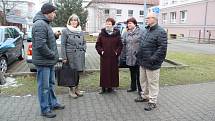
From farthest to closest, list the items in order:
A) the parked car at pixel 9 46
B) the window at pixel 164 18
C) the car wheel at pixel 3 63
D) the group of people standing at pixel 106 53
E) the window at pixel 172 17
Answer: the window at pixel 164 18, the window at pixel 172 17, the parked car at pixel 9 46, the car wheel at pixel 3 63, the group of people standing at pixel 106 53

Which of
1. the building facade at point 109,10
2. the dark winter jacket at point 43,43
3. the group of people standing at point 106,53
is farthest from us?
the building facade at point 109,10

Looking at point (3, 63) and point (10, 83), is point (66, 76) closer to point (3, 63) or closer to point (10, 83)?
point (10, 83)

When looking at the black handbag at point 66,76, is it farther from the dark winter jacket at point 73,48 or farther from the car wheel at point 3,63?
the car wheel at point 3,63

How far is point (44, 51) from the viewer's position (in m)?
5.56

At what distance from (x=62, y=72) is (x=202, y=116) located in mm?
2992

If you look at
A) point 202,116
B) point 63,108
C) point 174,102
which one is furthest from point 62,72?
point 202,116

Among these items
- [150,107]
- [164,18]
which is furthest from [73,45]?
[164,18]

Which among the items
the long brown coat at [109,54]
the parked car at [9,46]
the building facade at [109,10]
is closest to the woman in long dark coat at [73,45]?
the long brown coat at [109,54]

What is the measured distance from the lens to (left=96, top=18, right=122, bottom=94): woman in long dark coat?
738 cm

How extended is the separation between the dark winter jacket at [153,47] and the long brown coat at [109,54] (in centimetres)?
101

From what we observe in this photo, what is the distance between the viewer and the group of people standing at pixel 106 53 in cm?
570

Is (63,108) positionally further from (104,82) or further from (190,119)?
(190,119)

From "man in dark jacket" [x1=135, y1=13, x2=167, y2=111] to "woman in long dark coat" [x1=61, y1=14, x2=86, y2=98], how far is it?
1.30 meters

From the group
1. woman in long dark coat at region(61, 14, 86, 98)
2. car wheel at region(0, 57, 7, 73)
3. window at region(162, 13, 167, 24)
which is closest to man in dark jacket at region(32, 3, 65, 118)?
woman in long dark coat at region(61, 14, 86, 98)
